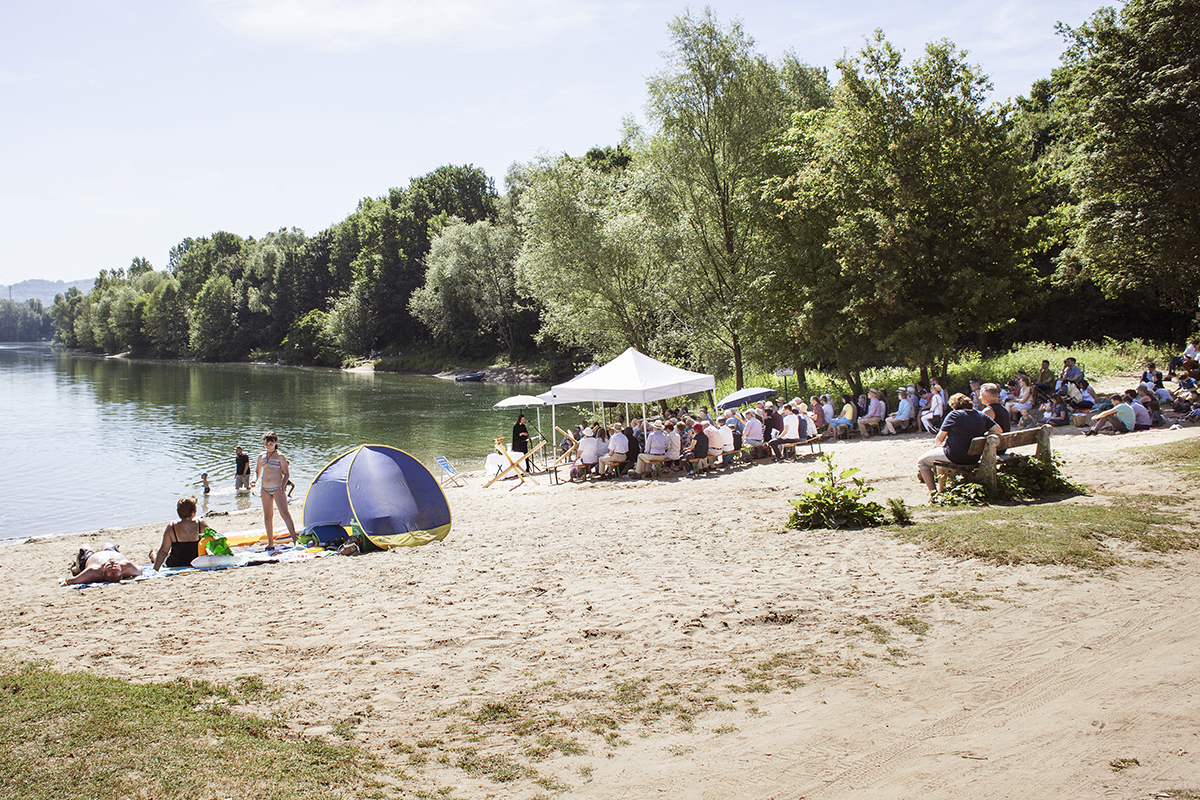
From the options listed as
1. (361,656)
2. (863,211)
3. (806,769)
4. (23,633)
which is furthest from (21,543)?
(863,211)

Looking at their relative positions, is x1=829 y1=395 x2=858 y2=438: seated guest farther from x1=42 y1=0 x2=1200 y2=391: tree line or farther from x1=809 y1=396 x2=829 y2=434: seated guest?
x1=42 y1=0 x2=1200 y2=391: tree line

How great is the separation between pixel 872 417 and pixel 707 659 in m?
15.3

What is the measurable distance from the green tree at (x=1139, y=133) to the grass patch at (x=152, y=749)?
70.1 feet

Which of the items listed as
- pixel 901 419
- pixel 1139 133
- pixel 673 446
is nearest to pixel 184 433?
pixel 673 446

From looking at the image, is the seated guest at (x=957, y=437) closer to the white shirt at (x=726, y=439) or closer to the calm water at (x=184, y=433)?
the white shirt at (x=726, y=439)

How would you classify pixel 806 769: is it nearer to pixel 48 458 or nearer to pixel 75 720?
pixel 75 720

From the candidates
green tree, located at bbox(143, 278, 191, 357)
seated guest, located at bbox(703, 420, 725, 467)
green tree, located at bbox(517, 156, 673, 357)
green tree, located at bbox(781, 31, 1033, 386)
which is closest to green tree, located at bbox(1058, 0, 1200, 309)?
green tree, located at bbox(781, 31, 1033, 386)

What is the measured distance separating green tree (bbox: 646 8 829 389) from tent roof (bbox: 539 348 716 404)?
27.6ft

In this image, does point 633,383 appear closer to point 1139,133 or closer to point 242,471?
point 242,471

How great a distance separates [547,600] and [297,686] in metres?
2.47

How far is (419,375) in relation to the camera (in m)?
71.4

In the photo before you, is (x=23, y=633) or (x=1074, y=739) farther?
(x=23, y=633)

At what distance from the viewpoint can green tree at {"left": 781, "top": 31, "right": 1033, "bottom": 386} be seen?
20188mm

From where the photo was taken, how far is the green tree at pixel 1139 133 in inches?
703
